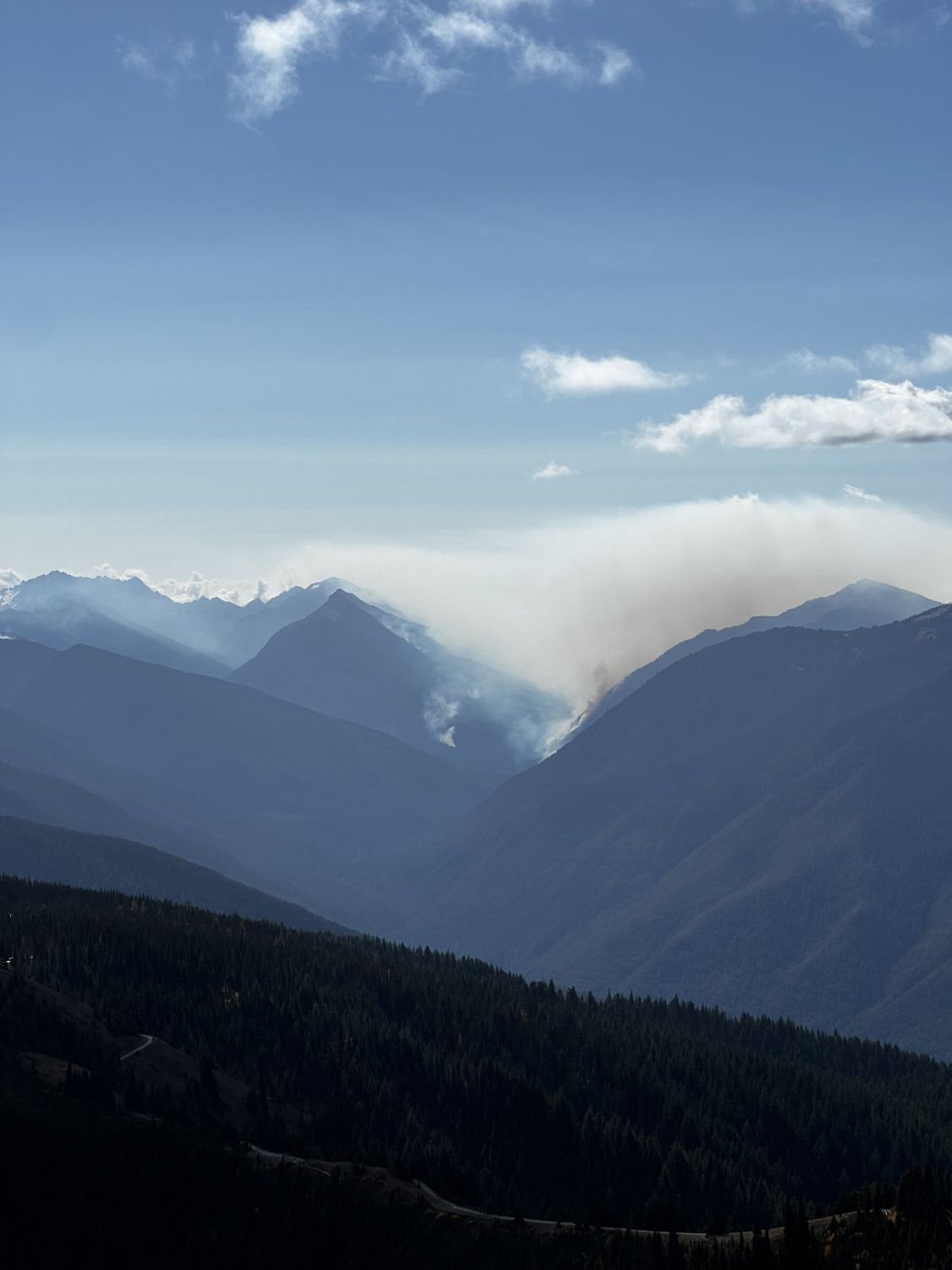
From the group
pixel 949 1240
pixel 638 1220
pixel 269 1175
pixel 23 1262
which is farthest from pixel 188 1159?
pixel 949 1240

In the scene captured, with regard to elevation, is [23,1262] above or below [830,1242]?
below

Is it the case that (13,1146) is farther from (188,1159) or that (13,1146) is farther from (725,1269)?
(725,1269)

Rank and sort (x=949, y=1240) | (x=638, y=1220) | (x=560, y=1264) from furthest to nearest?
(x=638, y=1220)
(x=560, y=1264)
(x=949, y=1240)

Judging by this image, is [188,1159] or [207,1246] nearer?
[207,1246]

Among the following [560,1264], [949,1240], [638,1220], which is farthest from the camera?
[638,1220]

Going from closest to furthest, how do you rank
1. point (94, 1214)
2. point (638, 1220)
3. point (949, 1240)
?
point (949, 1240) → point (94, 1214) → point (638, 1220)

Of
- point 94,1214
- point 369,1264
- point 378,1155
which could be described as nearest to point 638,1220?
point 378,1155

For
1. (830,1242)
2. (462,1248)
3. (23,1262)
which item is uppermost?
(830,1242)

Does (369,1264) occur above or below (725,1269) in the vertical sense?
below

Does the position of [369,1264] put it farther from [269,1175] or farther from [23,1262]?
[23,1262]
